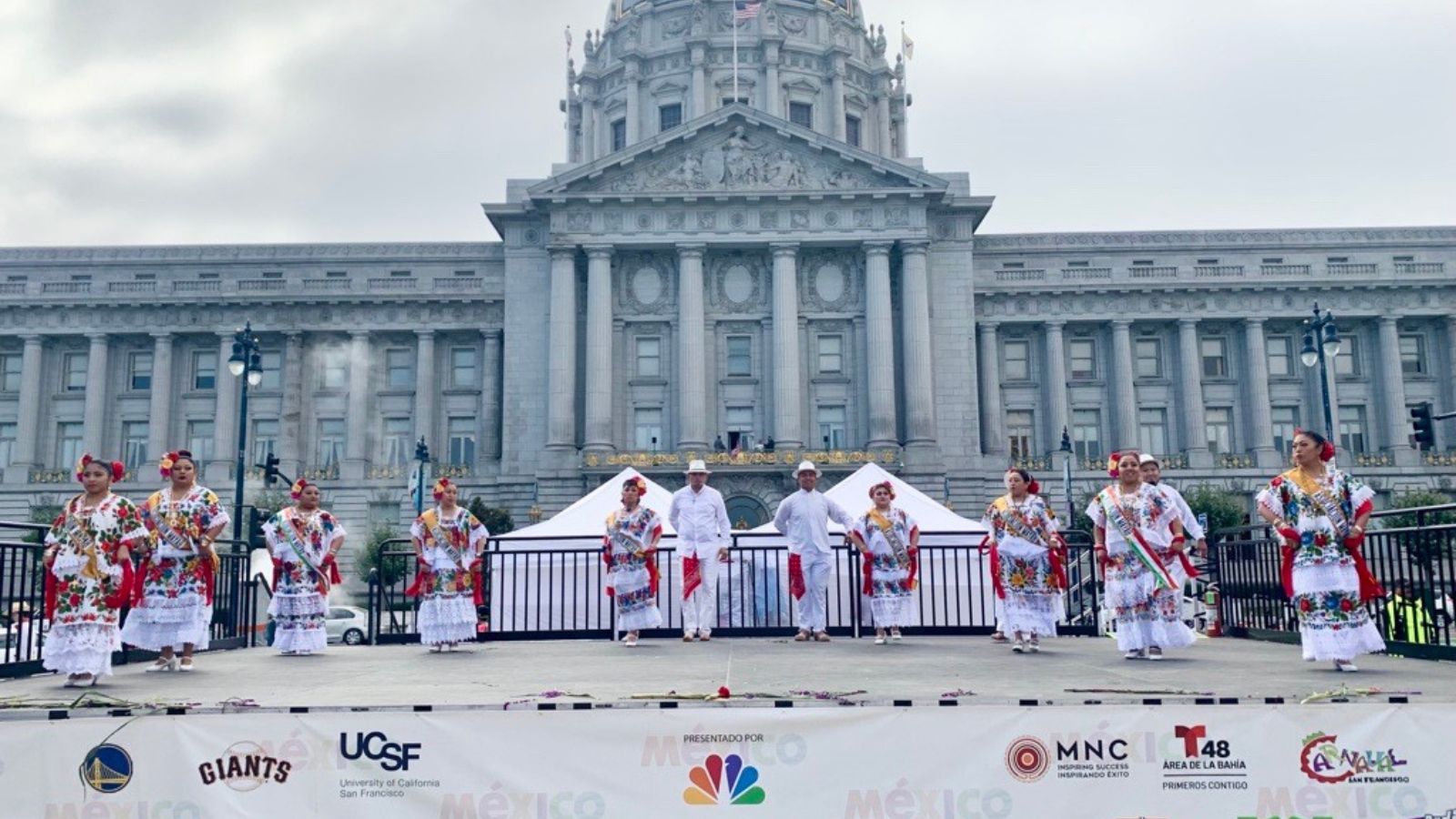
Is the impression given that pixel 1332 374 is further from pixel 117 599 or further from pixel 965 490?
pixel 117 599


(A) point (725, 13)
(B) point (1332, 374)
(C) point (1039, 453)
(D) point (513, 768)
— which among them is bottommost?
(D) point (513, 768)

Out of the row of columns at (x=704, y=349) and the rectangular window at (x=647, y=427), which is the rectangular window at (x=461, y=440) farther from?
the rectangular window at (x=647, y=427)

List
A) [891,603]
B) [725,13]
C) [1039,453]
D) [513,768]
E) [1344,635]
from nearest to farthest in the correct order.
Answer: [513,768] < [1344,635] < [891,603] < [1039,453] < [725,13]

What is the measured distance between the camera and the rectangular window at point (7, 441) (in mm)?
60812

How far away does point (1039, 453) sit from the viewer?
60750mm

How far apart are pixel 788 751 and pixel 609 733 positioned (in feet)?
3.01

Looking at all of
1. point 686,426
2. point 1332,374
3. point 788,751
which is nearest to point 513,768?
point 788,751

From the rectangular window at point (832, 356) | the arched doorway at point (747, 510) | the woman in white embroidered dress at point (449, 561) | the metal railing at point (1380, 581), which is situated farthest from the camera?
the rectangular window at point (832, 356)

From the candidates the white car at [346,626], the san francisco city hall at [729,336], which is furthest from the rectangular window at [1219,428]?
the white car at [346,626]

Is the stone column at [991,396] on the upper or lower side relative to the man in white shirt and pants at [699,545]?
upper

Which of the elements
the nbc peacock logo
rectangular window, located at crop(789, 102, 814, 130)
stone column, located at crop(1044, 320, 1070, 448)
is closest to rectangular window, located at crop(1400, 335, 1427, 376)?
stone column, located at crop(1044, 320, 1070, 448)

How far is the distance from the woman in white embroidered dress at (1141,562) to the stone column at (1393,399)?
54.9 meters

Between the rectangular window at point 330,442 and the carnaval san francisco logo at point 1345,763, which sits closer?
the carnaval san francisco logo at point 1345,763

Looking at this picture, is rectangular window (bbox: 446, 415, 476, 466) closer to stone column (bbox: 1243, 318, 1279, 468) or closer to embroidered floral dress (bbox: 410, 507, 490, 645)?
stone column (bbox: 1243, 318, 1279, 468)
